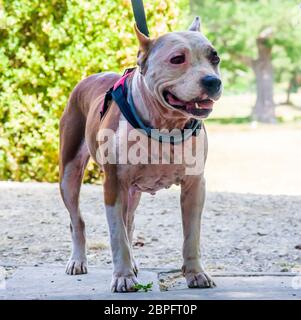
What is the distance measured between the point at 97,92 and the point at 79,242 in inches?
38.9

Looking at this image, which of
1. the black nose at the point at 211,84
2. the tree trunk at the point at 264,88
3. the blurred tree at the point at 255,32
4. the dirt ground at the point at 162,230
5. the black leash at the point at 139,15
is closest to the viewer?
the black nose at the point at 211,84

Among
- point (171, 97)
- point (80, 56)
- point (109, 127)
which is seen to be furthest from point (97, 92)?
point (80, 56)

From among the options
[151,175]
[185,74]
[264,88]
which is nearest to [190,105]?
[185,74]

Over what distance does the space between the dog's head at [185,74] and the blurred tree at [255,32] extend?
21.9m

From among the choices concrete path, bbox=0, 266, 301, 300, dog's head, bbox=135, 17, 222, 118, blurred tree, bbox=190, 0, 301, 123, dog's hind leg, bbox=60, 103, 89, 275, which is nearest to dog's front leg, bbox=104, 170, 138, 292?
concrete path, bbox=0, 266, 301, 300

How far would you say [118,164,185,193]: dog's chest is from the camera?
193 inches

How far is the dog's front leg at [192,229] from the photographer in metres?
5.07

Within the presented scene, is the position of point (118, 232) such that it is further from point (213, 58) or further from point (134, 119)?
point (213, 58)

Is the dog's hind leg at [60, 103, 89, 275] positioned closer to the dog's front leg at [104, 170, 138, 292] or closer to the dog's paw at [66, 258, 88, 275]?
the dog's paw at [66, 258, 88, 275]

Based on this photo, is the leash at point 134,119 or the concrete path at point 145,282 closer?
the concrete path at point 145,282

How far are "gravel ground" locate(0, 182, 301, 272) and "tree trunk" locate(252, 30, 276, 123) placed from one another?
22.7 m

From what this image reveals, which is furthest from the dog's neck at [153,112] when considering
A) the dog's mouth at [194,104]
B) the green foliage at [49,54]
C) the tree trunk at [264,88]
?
the tree trunk at [264,88]

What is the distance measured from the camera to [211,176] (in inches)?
619

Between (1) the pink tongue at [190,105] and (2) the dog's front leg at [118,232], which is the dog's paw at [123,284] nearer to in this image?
(2) the dog's front leg at [118,232]
